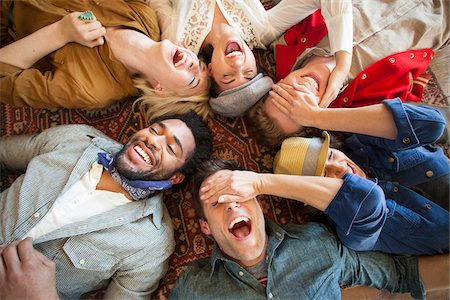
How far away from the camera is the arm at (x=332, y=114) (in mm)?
1579

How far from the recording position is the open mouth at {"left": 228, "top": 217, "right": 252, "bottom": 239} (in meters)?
1.54

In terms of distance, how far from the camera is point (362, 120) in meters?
1.61

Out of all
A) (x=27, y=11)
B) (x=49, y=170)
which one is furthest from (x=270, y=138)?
(x=27, y=11)

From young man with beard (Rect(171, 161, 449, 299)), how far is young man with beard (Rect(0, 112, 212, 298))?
19 centimetres

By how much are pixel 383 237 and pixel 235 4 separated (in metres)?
1.35

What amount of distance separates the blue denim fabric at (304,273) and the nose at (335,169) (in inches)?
10.1

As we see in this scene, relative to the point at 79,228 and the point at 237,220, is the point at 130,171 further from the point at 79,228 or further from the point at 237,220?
the point at 237,220

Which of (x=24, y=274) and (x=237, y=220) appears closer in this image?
(x=24, y=274)

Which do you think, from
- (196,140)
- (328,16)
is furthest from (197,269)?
(328,16)

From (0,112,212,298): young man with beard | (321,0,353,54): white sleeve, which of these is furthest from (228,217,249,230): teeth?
(321,0,353,54): white sleeve

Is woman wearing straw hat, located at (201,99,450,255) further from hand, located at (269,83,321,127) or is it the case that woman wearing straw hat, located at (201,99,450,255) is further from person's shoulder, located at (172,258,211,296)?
person's shoulder, located at (172,258,211,296)

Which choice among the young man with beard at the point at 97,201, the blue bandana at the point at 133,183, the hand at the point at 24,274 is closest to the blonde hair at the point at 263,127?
the young man with beard at the point at 97,201

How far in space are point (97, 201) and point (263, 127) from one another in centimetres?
84

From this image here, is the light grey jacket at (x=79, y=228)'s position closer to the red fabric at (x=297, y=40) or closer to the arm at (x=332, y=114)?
the arm at (x=332, y=114)
